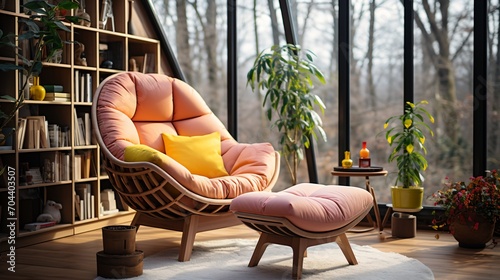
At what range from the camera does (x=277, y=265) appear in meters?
3.87

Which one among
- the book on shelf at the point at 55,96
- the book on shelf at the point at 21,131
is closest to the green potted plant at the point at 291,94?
the book on shelf at the point at 55,96

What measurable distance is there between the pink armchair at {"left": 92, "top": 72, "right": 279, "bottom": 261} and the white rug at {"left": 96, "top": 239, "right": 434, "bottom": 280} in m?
0.18

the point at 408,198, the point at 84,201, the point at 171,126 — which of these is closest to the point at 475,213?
the point at 408,198

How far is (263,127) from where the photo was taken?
692cm

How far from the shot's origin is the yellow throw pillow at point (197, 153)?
4543 mm

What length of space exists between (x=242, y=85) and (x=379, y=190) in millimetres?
1726

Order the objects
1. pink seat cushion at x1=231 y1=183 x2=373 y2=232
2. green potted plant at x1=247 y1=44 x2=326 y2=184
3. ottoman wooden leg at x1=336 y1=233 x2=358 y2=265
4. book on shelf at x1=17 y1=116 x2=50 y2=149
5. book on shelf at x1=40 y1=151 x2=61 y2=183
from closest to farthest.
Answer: pink seat cushion at x1=231 y1=183 x2=373 y2=232 < ottoman wooden leg at x1=336 y1=233 x2=358 y2=265 < book on shelf at x1=17 y1=116 x2=50 y2=149 < book on shelf at x1=40 y1=151 x2=61 y2=183 < green potted plant at x1=247 y1=44 x2=326 y2=184

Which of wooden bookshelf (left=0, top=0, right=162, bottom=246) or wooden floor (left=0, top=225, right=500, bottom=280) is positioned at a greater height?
wooden bookshelf (left=0, top=0, right=162, bottom=246)

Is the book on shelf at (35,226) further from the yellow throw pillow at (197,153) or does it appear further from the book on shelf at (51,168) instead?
the yellow throw pillow at (197,153)

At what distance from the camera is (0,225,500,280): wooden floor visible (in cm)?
372

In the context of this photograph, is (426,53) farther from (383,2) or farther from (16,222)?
(16,222)

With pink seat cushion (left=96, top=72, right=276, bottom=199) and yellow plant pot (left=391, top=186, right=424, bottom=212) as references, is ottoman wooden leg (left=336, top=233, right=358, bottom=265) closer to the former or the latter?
pink seat cushion (left=96, top=72, right=276, bottom=199)

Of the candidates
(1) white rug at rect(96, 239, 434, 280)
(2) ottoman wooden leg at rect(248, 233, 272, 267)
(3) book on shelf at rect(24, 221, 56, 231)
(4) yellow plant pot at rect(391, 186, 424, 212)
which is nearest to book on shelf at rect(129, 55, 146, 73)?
(3) book on shelf at rect(24, 221, 56, 231)

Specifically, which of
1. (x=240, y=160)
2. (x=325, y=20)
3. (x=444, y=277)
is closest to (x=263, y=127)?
(x=325, y=20)
